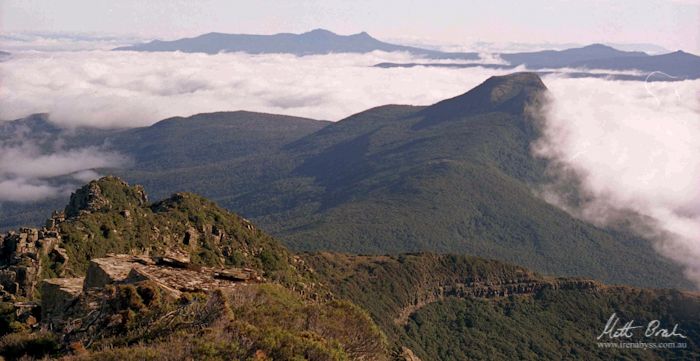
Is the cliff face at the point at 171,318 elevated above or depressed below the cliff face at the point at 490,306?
above

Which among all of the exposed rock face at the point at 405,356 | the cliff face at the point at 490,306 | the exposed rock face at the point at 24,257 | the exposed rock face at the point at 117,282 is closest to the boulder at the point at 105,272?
the exposed rock face at the point at 117,282

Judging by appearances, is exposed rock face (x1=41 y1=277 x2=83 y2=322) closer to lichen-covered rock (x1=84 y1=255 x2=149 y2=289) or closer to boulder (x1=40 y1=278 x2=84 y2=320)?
boulder (x1=40 y1=278 x2=84 y2=320)

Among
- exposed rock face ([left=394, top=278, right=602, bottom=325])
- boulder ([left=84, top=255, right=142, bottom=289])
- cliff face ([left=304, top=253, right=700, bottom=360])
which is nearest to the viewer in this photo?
boulder ([left=84, top=255, right=142, bottom=289])

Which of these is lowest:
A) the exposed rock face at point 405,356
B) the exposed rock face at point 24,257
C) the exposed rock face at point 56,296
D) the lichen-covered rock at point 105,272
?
the exposed rock face at point 405,356

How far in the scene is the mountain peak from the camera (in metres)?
95.2

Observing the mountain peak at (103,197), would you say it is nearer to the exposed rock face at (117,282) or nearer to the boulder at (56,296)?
the exposed rock face at (117,282)

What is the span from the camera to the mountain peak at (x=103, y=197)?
95.2 metres

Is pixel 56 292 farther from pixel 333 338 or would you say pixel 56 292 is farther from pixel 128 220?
pixel 128 220

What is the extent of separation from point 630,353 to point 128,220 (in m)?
85.8

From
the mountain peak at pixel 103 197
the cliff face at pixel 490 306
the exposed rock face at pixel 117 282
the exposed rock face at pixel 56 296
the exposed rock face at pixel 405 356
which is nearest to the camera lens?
the exposed rock face at pixel 117 282

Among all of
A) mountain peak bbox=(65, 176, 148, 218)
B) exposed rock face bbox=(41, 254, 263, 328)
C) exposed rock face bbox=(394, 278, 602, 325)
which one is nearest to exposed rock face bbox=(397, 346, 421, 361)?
exposed rock face bbox=(41, 254, 263, 328)

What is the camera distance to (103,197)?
9881 cm

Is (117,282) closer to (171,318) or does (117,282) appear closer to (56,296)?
(56,296)

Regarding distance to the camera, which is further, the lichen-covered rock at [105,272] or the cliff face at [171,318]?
the lichen-covered rock at [105,272]
